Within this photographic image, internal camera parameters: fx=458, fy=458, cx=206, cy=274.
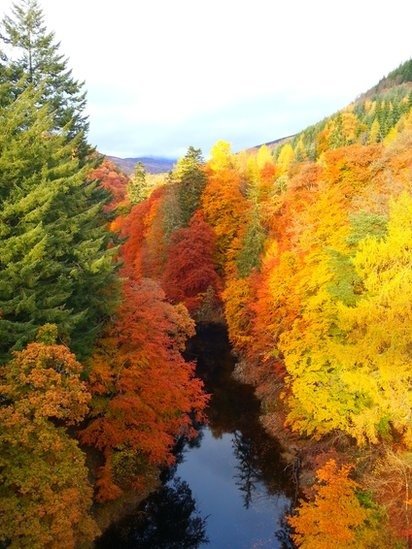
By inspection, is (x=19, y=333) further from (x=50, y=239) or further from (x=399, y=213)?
(x=399, y=213)

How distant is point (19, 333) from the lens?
1683 cm

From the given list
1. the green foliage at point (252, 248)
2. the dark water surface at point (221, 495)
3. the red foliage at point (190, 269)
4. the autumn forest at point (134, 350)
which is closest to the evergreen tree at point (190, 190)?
the red foliage at point (190, 269)

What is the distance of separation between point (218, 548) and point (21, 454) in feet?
38.4

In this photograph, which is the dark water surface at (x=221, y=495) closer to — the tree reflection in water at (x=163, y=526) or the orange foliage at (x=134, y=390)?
the tree reflection in water at (x=163, y=526)

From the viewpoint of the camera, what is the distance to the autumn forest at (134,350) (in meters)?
14.8

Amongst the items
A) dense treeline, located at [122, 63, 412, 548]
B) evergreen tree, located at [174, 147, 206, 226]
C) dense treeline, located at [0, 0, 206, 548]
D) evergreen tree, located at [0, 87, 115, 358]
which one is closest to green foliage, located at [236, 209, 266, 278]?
dense treeline, located at [122, 63, 412, 548]

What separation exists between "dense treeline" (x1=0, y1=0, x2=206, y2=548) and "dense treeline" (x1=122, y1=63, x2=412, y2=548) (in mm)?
7371

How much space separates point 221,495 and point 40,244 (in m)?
17.1

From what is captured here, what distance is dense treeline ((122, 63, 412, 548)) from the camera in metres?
16.8

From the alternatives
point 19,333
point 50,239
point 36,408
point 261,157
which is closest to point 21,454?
point 36,408

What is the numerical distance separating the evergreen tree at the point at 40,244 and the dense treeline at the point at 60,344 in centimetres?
6

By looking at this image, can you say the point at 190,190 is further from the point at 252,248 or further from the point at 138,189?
the point at 138,189

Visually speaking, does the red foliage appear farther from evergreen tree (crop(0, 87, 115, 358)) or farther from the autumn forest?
evergreen tree (crop(0, 87, 115, 358))

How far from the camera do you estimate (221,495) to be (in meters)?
25.3
